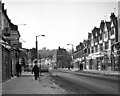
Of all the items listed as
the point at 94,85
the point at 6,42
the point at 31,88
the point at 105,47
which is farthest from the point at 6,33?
the point at 105,47

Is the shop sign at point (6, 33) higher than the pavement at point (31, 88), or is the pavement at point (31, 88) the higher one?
the shop sign at point (6, 33)

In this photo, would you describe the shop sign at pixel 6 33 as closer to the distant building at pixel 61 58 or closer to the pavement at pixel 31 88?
the pavement at pixel 31 88

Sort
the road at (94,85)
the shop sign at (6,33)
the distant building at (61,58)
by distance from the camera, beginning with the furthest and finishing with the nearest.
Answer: the distant building at (61,58) → the shop sign at (6,33) → the road at (94,85)

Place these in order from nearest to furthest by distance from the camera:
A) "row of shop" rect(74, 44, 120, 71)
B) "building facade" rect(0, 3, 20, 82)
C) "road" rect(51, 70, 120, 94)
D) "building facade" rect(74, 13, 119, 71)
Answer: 1. "road" rect(51, 70, 120, 94)
2. "building facade" rect(0, 3, 20, 82)
3. "row of shop" rect(74, 44, 120, 71)
4. "building facade" rect(74, 13, 119, 71)

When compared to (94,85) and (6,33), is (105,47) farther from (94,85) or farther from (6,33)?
(94,85)

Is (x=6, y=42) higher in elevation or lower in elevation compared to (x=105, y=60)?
higher

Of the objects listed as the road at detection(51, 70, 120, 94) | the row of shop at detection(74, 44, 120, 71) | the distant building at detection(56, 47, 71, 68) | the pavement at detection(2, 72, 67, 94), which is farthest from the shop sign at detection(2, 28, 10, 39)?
the distant building at detection(56, 47, 71, 68)

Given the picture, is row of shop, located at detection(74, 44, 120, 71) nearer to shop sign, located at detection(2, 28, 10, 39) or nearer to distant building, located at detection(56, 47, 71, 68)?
shop sign, located at detection(2, 28, 10, 39)

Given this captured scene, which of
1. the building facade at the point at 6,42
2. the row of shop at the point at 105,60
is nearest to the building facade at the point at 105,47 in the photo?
the row of shop at the point at 105,60

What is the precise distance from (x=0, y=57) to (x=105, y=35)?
165ft

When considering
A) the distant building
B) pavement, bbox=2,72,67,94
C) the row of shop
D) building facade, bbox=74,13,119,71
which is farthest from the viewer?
the distant building

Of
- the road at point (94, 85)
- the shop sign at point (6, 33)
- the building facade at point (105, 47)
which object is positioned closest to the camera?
the road at point (94, 85)

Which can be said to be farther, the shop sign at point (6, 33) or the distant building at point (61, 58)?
the distant building at point (61, 58)

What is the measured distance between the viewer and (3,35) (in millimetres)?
27578
